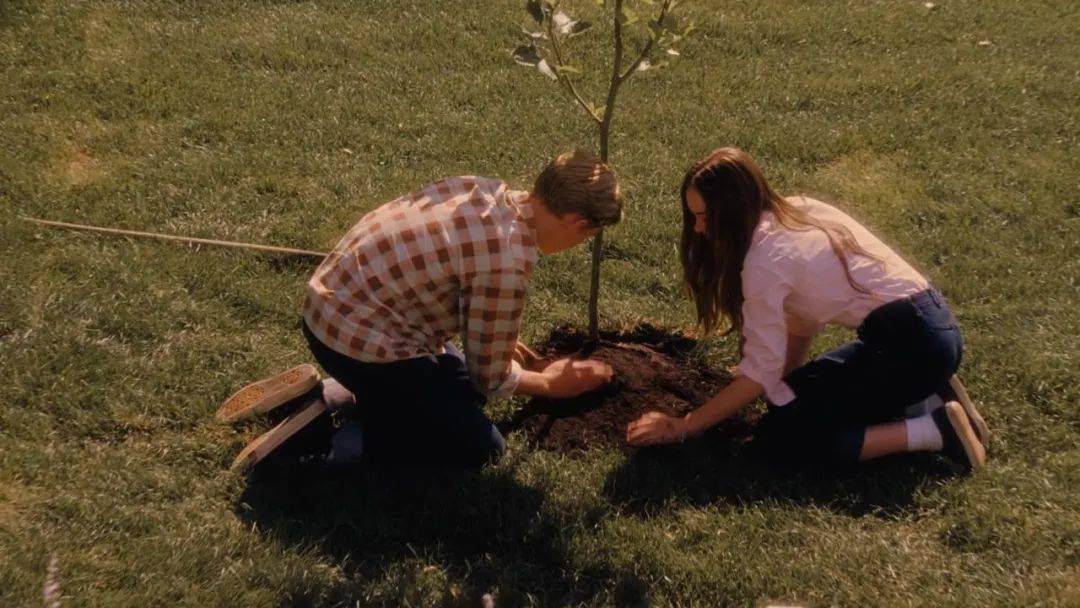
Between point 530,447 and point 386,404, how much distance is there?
1.90 ft

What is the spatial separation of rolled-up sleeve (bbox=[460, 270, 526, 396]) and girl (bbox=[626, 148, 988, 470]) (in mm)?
608

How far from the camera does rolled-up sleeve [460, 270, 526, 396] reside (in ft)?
10.8

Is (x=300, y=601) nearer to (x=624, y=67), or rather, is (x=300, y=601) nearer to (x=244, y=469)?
(x=244, y=469)

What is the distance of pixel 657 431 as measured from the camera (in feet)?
12.2

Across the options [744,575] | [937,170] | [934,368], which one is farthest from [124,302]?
[937,170]

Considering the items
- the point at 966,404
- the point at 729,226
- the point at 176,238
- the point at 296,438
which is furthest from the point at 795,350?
the point at 176,238

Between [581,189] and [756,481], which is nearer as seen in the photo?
[581,189]

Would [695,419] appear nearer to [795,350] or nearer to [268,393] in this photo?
[795,350]

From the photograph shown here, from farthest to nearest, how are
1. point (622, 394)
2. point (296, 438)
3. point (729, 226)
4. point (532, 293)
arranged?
point (532, 293) < point (622, 394) < point (296, 438) < point (729, 226)

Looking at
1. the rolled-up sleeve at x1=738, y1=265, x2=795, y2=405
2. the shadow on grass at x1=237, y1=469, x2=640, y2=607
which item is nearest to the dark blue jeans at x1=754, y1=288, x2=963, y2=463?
the rolled-up sleeve at x1=738, y1=265, x2=795, y2=405

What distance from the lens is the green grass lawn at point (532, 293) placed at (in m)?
3.31

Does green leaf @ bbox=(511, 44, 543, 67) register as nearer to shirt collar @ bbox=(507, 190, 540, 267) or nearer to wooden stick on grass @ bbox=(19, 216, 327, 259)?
shirt collar @ bbox=(507, 190, 540, 267)

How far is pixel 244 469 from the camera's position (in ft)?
11.9

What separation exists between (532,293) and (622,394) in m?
0.83
